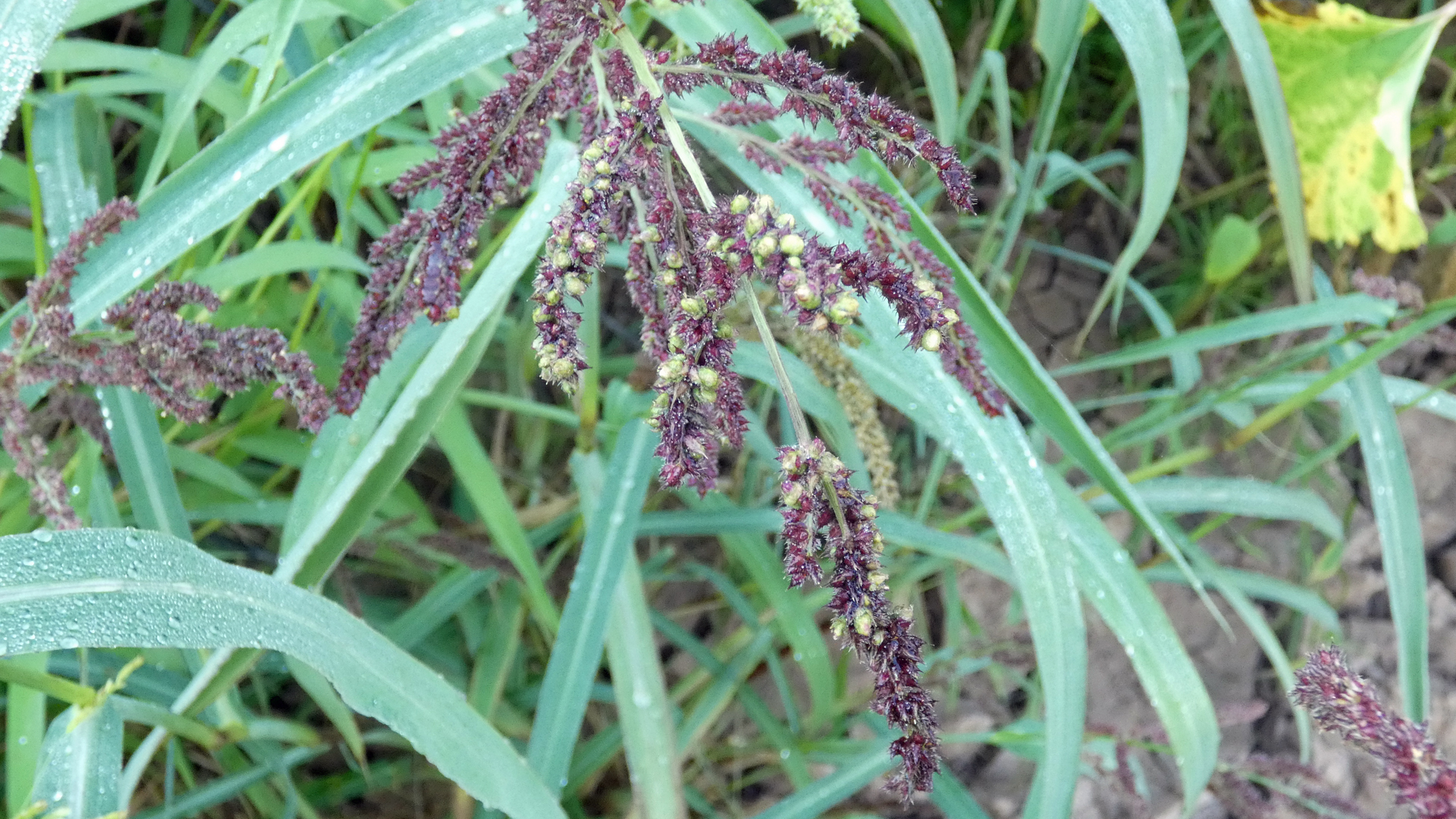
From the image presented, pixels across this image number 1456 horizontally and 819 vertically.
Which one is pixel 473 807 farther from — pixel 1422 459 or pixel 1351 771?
pixel 1422 459

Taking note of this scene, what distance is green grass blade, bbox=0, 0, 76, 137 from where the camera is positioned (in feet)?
2.73

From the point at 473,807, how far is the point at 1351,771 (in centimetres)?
197

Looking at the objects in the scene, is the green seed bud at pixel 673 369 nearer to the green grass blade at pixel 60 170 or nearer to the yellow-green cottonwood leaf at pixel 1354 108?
the green grass blade at pixel 60 170

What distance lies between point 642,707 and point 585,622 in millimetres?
157

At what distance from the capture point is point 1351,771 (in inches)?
80.4

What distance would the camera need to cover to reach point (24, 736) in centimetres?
119

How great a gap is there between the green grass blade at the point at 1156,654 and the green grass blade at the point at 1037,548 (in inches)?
3.8

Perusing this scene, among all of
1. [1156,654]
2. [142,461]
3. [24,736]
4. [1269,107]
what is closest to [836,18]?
[1269,107]

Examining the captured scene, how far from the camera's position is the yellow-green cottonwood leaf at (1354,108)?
63.2 inches

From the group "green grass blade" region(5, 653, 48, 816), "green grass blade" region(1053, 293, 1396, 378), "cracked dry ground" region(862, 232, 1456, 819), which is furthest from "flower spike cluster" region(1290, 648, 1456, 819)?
"green grass blade" region(5, 653, 48, 816)

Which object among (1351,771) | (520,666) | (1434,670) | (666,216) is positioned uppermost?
(666,216)

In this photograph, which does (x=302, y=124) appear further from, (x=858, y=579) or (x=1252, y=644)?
(x=1252, y=644)

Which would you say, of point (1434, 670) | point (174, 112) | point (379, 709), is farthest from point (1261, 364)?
point (174, 112)

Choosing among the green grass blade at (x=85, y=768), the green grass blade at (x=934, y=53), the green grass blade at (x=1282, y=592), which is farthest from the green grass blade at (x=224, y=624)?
the green grass blade at (x=1282, y=592)
